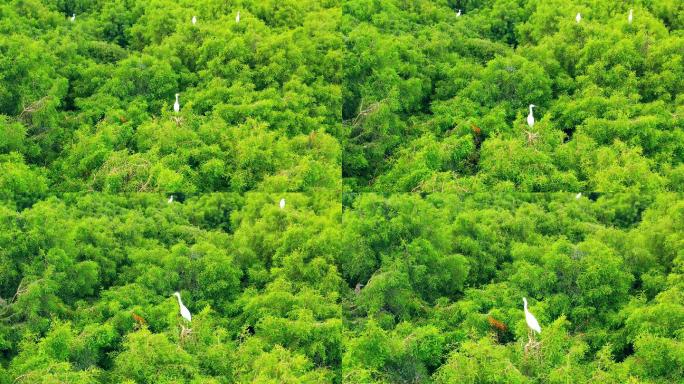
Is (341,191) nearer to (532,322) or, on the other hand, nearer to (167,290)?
(167,290)

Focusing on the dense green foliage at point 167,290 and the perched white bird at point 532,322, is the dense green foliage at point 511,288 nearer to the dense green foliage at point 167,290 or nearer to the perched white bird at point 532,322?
the perched white bird at point 532,322

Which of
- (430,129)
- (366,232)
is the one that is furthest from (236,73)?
(366,232)

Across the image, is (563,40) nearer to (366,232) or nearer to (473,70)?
(473,70)

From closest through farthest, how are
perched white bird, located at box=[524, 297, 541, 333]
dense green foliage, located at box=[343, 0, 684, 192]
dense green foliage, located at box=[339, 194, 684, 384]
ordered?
dense green foliage, located at box=[339, 194, 684, 384], perched white bird, located at box=[524, 297, 541, 333], dense green foliage, located at box=[343, 0, 684, 192]

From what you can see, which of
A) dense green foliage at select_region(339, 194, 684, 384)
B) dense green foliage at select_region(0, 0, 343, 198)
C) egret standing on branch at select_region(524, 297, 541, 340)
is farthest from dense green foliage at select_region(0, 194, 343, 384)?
egret standing on branch at select_region(524, 297, 541, 340)

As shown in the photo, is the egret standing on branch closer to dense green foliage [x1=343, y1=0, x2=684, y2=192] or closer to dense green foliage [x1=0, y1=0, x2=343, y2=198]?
dense green foliage [x1=343, y1=0, x2=684, y2=192]

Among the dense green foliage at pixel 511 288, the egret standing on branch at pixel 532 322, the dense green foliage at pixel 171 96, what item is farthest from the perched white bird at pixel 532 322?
the dense green foliage at pixel 171 96

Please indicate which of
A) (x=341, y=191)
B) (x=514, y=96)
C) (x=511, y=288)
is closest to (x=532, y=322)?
(x=511, y=288)
